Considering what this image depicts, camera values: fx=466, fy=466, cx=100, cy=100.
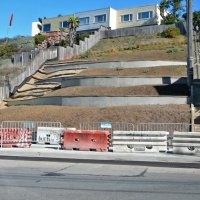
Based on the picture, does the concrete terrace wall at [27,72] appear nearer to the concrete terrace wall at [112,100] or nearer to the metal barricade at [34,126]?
the concrete terrace wall at [112,100]

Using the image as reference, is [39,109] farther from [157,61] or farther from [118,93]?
[157,61]

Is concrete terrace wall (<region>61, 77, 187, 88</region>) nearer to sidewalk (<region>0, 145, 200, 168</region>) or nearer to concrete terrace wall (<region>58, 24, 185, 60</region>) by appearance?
sidewalk (<region>0, 145, 200, 168</region>)

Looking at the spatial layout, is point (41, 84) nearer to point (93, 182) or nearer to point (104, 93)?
point (104, 93)

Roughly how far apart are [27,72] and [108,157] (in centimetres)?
2904

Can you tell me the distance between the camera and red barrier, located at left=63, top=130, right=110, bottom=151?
1934cm

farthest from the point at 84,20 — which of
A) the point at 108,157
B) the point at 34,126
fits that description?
the point at 108,157

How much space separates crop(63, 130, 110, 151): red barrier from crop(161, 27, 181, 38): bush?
40.8 meters

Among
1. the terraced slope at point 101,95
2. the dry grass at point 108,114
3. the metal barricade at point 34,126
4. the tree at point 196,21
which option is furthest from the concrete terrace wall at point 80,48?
the metal barricade at point 34,126

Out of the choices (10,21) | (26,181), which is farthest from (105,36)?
(26,181)

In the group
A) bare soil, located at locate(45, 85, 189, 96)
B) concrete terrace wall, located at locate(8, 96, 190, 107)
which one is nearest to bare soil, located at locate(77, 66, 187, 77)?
bare soil, located at locate(45, 85, 189, 96)

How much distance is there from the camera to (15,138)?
20688mm

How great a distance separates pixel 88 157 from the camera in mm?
17281

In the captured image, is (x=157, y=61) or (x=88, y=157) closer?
(x=88, y=157)

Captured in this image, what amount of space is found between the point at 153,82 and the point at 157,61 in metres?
6.43
